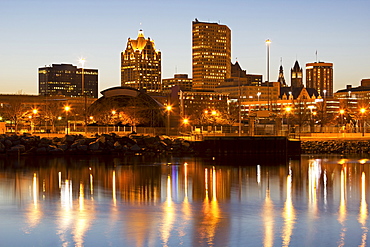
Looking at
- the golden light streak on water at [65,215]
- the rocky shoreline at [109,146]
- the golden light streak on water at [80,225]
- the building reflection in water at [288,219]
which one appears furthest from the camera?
the rocky shoreline at [109,146]

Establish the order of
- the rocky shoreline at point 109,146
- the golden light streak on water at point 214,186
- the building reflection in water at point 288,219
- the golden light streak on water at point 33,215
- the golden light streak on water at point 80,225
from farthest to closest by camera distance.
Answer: the rocky shoreline at point 109,146, the golden light streak on water at point 214,186, the golden light streak on water at point 33,215, the building reflection in water at point 288,219, the golden light streak on water at point 80,225

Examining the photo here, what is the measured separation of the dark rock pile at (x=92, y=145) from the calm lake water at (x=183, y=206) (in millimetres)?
16163

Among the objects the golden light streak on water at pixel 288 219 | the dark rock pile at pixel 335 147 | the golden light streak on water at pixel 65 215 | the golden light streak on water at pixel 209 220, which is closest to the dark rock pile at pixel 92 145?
the dark rock pile at pixel 335 147

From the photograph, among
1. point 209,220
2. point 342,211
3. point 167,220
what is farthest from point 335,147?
point 167,220

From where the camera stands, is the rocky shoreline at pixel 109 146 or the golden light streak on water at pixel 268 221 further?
the rocky shoreline at pixel 109 146

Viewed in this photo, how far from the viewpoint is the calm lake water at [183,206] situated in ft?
65.5

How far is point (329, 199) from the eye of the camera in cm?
2861

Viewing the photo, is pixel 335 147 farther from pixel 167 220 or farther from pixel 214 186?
pixel 167 220

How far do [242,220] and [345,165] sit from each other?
27.6 meters

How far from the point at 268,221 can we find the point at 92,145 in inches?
1647

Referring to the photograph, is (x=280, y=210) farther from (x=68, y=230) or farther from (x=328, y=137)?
(x=328, y=137)

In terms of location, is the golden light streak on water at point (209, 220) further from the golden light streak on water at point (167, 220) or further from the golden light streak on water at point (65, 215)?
the golden light streak on water at point (65, 215)

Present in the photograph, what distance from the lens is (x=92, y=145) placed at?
6266 cm

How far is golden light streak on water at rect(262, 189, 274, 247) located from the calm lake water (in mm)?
37
